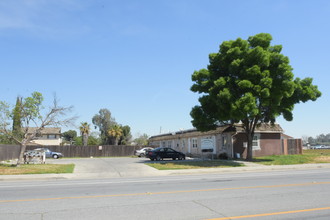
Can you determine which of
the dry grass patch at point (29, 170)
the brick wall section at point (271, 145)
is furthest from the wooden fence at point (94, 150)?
the dry grass patch at point (29, 170)

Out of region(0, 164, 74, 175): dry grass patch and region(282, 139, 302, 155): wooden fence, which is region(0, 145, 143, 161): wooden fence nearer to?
region(282, 139, 302, 155): wooden fence

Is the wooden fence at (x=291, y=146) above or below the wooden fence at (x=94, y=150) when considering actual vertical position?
above

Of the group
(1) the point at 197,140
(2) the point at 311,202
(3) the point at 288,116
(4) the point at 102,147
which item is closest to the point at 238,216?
(2) the point at 311,202

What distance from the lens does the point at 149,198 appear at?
30.1ft

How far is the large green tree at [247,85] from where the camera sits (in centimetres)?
2273

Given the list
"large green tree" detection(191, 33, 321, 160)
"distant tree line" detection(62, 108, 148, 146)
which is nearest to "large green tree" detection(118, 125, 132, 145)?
"distant tree line" detection(62, 108, 148, 146)

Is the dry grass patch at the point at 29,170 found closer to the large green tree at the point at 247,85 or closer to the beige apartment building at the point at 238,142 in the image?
the large green tree at the point at 247,85

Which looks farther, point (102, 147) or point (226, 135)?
point (102, 147)

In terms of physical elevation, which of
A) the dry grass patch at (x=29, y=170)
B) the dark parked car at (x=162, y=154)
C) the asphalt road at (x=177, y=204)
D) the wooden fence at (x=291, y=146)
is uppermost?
the wooden fence at (x=291, y=146)

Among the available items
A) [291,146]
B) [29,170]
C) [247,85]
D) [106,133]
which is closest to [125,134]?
[106,133]

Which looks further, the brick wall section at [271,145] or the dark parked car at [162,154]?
the brick wall section at [271,145]

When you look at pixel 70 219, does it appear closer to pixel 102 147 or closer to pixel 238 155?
pixel 238 155

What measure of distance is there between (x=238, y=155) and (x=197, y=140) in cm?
750

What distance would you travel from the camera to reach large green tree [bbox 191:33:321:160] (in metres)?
22.7
